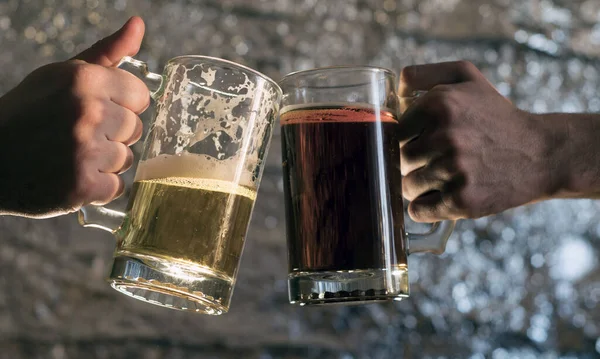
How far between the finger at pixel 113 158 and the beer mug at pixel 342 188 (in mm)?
199

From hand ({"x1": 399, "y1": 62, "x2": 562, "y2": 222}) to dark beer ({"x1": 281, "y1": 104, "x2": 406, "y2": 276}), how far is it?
87mm

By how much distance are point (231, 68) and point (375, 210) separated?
0.79ft

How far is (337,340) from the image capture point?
5.37 feet

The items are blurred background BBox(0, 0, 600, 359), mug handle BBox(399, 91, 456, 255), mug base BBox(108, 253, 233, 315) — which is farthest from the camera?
blurred background BBox(0, 0, 600, 359)

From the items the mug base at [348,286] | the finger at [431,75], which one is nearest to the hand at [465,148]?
the finger at [431,75]

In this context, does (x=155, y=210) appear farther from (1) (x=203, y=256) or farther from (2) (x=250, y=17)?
(2) (x=250, y=17)

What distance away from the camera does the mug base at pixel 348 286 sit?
79cm

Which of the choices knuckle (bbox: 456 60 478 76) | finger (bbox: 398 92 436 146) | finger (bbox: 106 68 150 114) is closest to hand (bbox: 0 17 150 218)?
finger (bbox: 106 68 150 114)

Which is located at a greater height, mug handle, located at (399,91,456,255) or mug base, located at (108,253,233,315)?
mug handle, located at (399,91,456,255)

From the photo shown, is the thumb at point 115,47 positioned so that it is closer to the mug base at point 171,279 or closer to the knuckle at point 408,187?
the mug base at point 171,279

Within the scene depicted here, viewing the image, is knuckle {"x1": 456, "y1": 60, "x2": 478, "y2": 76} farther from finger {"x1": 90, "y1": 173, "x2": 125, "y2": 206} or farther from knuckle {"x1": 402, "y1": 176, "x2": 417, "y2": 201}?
finger {"x1": 90, "y1": 173, "x2": 125, "y2": 206}

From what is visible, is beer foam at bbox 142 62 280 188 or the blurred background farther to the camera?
the blurred background

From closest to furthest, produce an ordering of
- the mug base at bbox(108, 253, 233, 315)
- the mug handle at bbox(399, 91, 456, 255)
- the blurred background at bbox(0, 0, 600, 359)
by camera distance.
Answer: the mug base at bbox(108, 253, 233, 315) < the mug handle at bbox(399, 91, 456, 255) < the blurred background at bbox(0, 0, 600, 359)

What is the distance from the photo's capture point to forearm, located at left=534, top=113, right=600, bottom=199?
97cm
